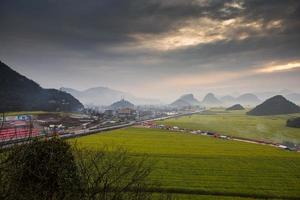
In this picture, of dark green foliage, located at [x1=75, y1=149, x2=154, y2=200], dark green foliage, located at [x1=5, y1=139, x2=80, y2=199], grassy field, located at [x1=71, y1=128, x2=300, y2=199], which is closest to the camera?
dark green foliage, located at [x1=75, y1=149, x2=154, y2=200]

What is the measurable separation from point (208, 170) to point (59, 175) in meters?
26.5

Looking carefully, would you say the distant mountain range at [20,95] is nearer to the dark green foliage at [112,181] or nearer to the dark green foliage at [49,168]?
the dark green foliage at [49,168]

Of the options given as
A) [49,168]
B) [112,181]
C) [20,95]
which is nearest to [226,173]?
[49,168]

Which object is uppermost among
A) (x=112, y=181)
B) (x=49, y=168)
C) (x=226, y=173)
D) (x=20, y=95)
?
(x=20, y=95)

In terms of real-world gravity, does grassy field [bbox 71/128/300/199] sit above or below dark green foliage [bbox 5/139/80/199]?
below

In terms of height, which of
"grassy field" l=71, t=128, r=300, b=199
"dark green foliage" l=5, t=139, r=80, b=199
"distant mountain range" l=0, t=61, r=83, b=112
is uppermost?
"distant mountain range" l=0, t=61, r=83, b=112

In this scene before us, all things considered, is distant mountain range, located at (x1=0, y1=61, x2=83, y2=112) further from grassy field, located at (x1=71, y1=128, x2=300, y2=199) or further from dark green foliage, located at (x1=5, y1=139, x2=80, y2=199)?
dark green foliage, located at (x1=5, y1=139, x2=80, y2=199)

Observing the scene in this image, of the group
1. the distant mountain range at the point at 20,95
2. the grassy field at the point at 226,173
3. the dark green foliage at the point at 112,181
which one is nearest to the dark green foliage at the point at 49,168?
the dark green foliage at the point at 112,181

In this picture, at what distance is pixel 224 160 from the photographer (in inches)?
1866

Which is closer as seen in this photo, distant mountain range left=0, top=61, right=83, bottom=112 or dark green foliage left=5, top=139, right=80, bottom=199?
dark green foliage left=5, top=139, right=80, bottom=199

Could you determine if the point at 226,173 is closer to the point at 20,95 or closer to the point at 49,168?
the point at 49,168

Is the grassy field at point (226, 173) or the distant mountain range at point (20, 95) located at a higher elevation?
the distant mountain range at point (20, 95)

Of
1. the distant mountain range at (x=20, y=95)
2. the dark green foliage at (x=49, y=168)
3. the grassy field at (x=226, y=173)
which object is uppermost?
the distant mountain range at (x=20, y=95)

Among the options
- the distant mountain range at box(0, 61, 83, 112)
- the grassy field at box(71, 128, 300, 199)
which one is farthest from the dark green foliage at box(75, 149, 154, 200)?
the distant mountain range at box(0, 61, 83, 112)
